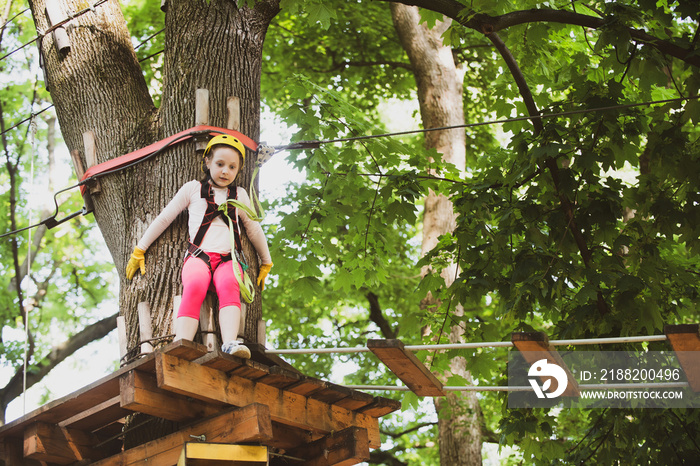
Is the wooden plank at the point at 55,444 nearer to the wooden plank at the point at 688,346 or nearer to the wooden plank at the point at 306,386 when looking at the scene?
the wooden plank at the point at 306,386

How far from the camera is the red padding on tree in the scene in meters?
5.08

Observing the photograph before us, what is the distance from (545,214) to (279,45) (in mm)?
7708

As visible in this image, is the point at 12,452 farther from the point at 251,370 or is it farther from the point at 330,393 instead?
the point at 330,393

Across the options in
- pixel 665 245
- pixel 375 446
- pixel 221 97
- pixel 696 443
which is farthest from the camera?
pixel 665 245

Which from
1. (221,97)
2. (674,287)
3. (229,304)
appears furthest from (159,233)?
(674,287)

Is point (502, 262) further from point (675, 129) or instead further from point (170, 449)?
point (170, 449)

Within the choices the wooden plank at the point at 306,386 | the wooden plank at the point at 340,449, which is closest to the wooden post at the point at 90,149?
the wooden plank at the point at 306,386

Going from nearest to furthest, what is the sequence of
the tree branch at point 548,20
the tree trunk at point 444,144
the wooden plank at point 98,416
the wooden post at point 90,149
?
the wooden plank at point 98,416, the tree branch at point 548,20, the wooden post at point 90,149, the tree trunk at point 444,144

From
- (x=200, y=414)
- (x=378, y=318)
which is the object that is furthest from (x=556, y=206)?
(x=378, y=318)

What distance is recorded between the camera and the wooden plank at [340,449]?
4504 mm

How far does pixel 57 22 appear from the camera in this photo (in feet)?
19.1

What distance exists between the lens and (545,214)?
19.7ft

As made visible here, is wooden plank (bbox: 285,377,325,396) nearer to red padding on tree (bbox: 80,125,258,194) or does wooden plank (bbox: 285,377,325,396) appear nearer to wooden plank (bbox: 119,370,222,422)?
wooden plank (bbox: 119,370,222,422)

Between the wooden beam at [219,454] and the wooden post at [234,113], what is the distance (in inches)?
89.9
